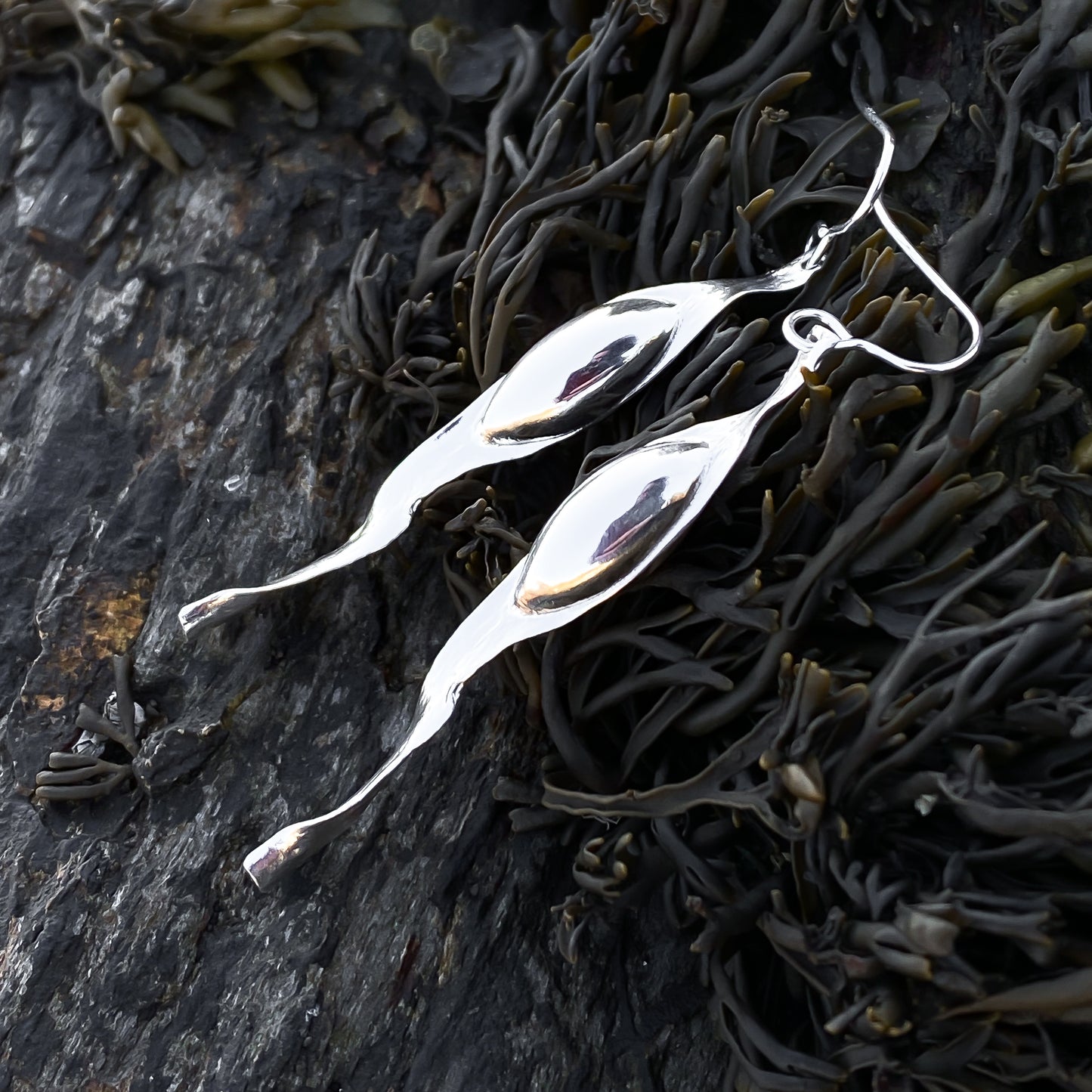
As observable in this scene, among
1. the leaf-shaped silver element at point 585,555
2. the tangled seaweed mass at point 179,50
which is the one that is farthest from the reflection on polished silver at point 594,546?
the tangled seaweed mass at point 179,50

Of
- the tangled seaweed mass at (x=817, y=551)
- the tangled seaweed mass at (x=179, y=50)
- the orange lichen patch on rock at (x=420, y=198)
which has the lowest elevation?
the tangled seaweed mass at (x=817, y=551)

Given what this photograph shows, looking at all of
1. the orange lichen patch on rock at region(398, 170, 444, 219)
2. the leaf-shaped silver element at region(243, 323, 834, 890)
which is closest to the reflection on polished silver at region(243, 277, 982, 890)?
the leaf-shaped silver element at region(243, 323, 834, 890)

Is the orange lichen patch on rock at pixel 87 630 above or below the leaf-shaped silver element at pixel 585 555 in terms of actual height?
above

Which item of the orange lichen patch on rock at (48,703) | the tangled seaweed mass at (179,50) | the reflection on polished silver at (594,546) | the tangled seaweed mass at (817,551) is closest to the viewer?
the tangled seaweed mass at (817,551)

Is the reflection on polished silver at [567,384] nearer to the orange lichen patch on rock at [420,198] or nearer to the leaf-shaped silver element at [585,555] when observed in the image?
the leaf-shaped silver element at [585,555]

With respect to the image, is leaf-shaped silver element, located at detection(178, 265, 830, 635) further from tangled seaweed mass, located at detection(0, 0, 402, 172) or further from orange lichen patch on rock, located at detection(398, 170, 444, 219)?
tangled seaweed mass, located at detection(0, 0, 402, 172)

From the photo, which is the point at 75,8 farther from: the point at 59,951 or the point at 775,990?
the point at 775,990
